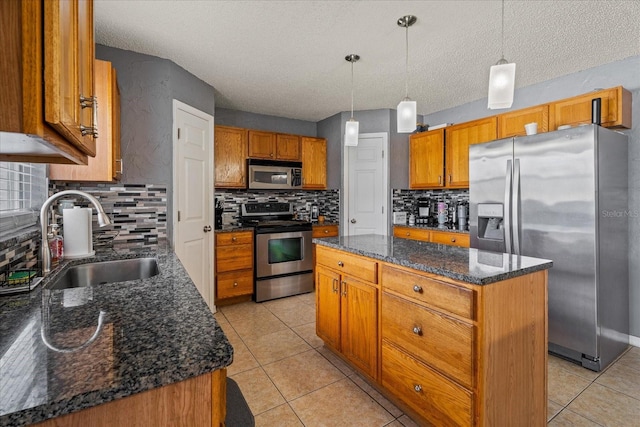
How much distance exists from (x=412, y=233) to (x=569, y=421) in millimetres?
2434

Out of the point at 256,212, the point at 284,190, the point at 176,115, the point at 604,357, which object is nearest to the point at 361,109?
the point at 284,190

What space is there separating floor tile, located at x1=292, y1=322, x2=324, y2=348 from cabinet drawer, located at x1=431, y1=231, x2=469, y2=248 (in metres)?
1.79

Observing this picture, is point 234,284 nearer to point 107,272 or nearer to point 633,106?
point 107,272

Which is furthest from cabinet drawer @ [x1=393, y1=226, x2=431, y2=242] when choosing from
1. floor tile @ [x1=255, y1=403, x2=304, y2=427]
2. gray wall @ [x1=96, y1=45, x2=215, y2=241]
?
gray wall @ [x1=96, y1=45, x2=215, y2=241]

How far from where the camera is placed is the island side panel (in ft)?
4.43

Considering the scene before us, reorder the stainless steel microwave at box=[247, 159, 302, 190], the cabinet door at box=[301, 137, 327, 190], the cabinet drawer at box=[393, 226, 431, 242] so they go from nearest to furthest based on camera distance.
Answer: the cabinet drawer at box=[393, 226, 431, 242] < the stainless steel microwave at box=[247, 159, 302, 190] < the cabinet door at box=[301, 137, 327, 190]

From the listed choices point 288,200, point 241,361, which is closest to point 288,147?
point 288,200

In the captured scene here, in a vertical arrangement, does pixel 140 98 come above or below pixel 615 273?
above

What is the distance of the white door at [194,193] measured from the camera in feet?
9.61

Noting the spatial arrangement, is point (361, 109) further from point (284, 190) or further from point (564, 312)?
point (564, 312)

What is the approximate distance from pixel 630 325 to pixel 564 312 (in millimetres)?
845

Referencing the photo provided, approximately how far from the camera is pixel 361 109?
4.36m

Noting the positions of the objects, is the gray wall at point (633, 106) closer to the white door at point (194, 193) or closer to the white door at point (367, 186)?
the white door at point (367, 186)

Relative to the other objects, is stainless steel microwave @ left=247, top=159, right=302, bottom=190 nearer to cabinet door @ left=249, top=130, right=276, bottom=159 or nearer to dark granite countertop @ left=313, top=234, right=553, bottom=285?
cabinet door @ left=249, top=130, right=276, bottom=159
